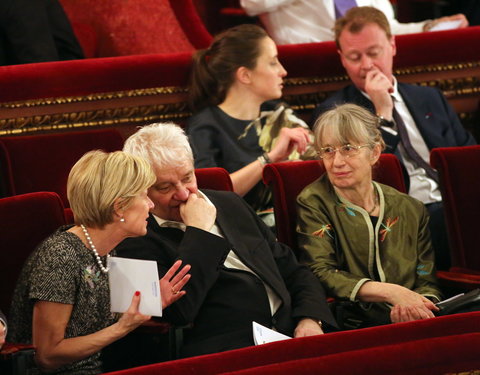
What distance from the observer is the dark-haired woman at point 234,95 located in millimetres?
2322

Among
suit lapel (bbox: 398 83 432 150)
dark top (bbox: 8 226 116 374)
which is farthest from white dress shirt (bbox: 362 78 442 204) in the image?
dark top (bbox: 8 226 116 374)

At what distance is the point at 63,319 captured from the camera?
150cm

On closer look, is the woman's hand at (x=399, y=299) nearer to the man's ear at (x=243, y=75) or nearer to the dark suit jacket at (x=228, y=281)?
the dark suit jacket at (x=228, y=281)

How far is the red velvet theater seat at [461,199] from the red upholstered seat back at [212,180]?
0.46m

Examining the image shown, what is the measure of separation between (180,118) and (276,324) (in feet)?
2.79

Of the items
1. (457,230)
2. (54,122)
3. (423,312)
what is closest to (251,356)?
(423,312)

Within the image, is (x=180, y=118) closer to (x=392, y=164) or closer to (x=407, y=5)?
(x=392, y=164)

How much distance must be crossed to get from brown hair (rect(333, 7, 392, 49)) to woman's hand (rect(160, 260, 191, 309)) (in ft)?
3.64

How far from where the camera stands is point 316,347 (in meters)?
1.28

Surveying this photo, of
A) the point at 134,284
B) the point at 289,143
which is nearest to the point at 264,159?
the point at 289,143

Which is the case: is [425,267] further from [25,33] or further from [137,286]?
[25,33]

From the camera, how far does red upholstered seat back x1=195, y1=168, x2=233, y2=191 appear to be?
196cm

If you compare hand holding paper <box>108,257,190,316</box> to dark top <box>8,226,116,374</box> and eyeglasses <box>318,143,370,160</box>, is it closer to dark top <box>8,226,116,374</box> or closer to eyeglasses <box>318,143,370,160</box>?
dark top <box>8,226,116,374</box>

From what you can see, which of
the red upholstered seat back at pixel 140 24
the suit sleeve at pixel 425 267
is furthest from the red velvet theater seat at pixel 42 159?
the red upholstered seat back at pixel 140 24
